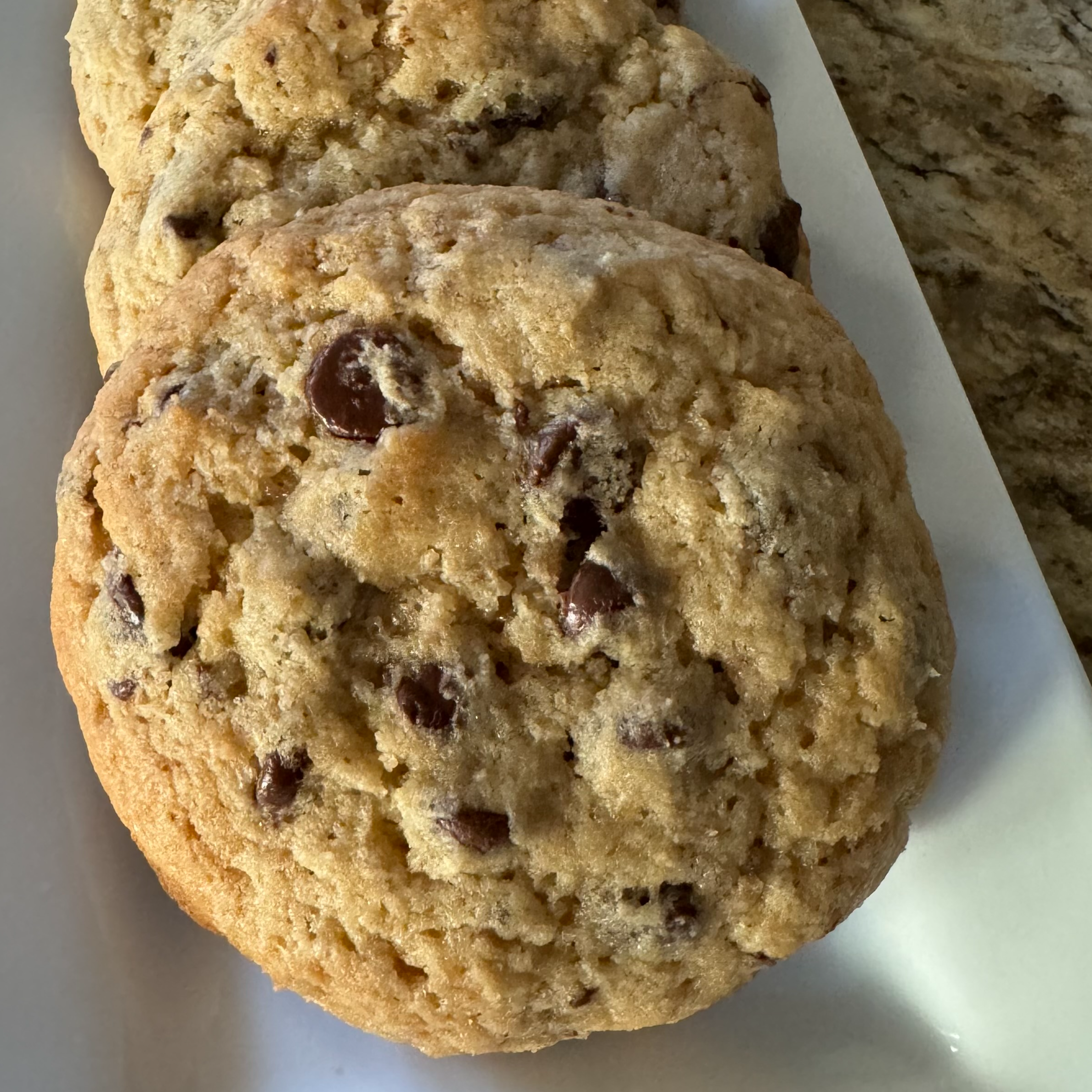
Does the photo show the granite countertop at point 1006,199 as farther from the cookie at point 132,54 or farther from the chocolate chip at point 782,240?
the cookie at point 132,54

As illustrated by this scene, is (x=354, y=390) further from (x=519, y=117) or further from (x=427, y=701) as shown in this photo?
(x=519, y=117)

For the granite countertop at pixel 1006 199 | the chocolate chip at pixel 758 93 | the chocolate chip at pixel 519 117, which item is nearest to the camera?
the chocolate chip at pixel 519 117

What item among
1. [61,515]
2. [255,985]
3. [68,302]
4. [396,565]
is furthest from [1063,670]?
[68,302]

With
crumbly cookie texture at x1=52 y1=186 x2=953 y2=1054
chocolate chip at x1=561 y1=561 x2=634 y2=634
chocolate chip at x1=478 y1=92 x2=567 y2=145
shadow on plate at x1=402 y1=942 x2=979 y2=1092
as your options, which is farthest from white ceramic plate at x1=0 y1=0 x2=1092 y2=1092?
chocolate chip at x1=478 y1=92 x2=567 y2=145

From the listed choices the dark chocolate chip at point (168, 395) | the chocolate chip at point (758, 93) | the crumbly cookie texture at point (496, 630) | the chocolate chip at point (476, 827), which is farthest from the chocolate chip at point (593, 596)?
the chocolate chip at point (758, 93)

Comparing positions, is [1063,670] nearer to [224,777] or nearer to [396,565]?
[396,565]

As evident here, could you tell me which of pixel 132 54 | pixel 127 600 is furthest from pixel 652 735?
pixel 132 54

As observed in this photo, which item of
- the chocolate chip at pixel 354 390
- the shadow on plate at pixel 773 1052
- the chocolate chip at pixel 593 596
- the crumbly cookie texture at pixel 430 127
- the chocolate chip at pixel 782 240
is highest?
the crumbly cookie texture at pixel 430 127

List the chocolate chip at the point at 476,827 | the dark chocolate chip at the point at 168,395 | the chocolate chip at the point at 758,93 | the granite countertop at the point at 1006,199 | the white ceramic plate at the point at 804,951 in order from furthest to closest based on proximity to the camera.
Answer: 1. the granite countertop at the point at 1006,199
2. the chocolate chip at the point at 758,93
3. the white ceramic plate at the point at 804,951
4. the dark chocolate chip at the point at 168,395
5. the chocolate chip at the point at 476,827
